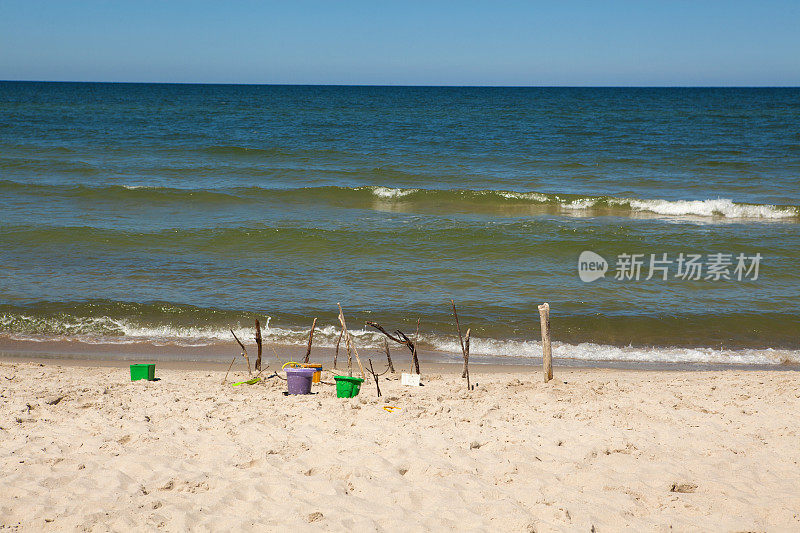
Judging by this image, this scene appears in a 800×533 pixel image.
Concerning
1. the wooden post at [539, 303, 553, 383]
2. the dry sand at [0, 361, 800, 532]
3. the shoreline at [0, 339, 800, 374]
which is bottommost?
the shoreline at [0, 339, 800, 374]

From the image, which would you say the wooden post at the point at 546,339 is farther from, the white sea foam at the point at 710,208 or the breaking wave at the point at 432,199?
the white sea foam at the point at 710,208

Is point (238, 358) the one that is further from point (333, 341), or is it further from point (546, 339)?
point (546, 339)

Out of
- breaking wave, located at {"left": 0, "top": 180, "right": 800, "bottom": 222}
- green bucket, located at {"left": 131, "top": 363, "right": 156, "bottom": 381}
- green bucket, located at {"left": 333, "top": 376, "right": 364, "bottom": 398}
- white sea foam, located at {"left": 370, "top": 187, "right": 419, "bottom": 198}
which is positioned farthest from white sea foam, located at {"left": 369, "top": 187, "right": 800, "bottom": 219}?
green bucket, located at {"left": 333, "top": 376, "right": 364, "bottom": 398}

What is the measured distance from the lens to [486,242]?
13.9 meters

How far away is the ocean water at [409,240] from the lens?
941 cm

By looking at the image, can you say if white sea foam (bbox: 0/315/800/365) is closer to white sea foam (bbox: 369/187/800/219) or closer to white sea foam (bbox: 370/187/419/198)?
white sea foam (bbox: 369/187/800/219)

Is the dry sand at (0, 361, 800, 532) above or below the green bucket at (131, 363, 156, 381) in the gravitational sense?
above

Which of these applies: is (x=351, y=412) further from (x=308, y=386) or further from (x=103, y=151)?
(x=103, y=151)

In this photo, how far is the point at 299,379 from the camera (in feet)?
20.9

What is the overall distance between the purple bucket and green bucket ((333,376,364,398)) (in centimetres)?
28

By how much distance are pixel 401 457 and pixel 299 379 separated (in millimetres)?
1730

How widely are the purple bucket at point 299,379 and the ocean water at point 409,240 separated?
8.26 ft

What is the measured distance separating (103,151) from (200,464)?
2443cm

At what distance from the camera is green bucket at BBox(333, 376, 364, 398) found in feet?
20.6
